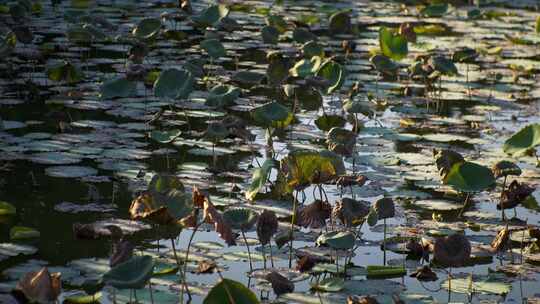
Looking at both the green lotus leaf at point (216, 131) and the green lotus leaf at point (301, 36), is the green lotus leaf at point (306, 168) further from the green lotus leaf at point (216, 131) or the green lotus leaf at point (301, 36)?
the green lotus leaf at point (301, 36)

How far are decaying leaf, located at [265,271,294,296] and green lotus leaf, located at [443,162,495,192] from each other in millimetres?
983

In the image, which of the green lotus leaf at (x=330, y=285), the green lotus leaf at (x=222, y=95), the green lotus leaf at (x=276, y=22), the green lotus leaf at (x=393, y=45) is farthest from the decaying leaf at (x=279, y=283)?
the green lotus leaf at (x=276, y=22)

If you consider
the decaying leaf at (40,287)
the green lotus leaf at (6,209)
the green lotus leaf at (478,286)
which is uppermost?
the decaying leaf at (40,287)

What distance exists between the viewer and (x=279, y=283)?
304 cm

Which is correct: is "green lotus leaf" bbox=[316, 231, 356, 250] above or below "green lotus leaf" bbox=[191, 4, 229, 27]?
below

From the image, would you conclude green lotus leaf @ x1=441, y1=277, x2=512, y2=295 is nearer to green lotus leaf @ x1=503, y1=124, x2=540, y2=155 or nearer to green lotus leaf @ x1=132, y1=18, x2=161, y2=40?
green lotus leaf @ x1=503, y1=124, x2=540, y2=155

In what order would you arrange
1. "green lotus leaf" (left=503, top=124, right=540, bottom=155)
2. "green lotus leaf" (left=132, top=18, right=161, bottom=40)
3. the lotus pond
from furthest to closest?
"green lotus leaf" (left=132, top=18, right=161, bottom=40), "green lotus leaf" (left=503, top=124, right=540, bottom=155), the lotus pond

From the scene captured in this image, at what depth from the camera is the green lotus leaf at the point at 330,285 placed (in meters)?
3.12

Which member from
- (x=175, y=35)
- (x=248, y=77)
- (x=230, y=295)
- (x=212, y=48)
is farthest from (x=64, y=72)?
(x=230, y=295)

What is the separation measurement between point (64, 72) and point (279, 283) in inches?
129

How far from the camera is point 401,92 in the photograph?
660 centimetres

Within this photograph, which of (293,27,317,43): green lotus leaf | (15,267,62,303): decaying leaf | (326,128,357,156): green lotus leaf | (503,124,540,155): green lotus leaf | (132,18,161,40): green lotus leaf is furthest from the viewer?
(293,27,317,43): green lotus leaf

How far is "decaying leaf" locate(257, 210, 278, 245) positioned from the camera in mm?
3357

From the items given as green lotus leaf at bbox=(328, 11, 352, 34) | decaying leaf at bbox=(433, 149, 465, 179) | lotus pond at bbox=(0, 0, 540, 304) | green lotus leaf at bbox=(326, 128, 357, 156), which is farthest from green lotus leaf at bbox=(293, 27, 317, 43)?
decaying leaf at bbox=(433, 149, 465, 179)
